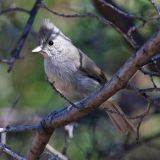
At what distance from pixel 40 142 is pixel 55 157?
113 millimetres

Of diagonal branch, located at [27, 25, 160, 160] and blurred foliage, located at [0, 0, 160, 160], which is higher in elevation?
diagonal branch, located at [27, 25, 160, 160]

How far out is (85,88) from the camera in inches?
179

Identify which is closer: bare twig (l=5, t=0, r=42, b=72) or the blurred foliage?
bare twig (l=5, t=0, r=42, b=72)

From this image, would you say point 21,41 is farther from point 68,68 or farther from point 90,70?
point 90,70

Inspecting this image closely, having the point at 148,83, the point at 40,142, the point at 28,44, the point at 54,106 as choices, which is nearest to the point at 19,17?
the point at 28,44

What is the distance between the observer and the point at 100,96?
10.2ft

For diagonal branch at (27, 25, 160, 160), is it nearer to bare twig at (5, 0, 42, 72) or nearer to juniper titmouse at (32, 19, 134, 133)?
bare twig at (5, 0, 42, 72)

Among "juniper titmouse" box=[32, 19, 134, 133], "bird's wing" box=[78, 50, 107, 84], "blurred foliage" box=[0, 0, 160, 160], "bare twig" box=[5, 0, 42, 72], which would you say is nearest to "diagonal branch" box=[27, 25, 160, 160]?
"bare twig" box=[5, 0, 42, 72]

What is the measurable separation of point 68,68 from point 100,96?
1497mm

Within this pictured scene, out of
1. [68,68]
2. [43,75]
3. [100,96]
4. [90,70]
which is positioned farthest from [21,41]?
[100,96]

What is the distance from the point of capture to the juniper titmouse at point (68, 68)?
450cm

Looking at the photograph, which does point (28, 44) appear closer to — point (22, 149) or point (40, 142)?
point (22, 149)

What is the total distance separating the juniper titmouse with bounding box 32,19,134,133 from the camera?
4496mm

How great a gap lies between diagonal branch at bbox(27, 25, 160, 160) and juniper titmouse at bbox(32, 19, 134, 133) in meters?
0.93
